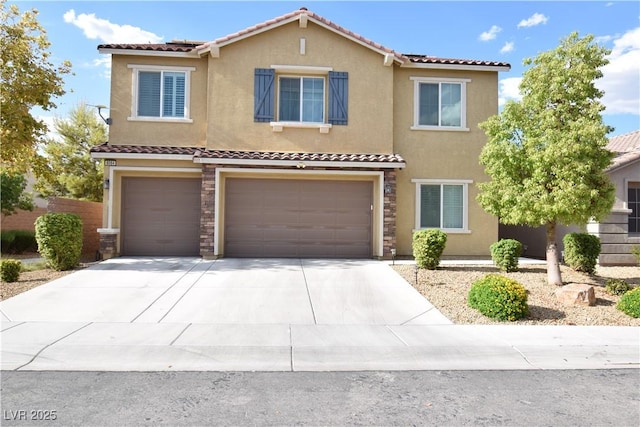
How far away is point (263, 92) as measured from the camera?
1324cm

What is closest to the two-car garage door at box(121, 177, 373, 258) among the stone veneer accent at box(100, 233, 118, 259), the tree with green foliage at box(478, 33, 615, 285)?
the stone veneer accent at box(100, 233, 118, 259)

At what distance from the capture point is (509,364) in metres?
5.71

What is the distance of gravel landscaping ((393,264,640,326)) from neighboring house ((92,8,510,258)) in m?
2.36

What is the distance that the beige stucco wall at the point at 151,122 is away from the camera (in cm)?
1336

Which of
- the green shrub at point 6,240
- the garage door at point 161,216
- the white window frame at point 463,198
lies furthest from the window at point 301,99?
the green shrub at point 6,240

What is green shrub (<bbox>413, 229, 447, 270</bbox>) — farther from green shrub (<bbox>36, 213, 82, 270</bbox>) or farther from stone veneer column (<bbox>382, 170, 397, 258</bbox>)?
green shrub (<bbox>36, 213, 82, 270</bbox>)

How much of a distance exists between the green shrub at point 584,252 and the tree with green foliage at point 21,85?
14761 millimetres

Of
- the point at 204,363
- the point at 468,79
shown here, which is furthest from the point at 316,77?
the point at 204,363

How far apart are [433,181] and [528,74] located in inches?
183

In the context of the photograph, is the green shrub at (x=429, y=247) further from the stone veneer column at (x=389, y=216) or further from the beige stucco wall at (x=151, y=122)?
the beige stucco wall at (x=151, y=122)

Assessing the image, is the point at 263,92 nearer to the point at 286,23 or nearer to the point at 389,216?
the point at 286,23

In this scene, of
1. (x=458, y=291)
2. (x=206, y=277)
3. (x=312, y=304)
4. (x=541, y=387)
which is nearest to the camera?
(x=541, y=387)

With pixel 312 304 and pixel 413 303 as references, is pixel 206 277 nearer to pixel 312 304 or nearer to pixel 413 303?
pixel 312 304

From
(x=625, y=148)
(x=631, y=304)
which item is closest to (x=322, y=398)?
(x=631, y=304)
